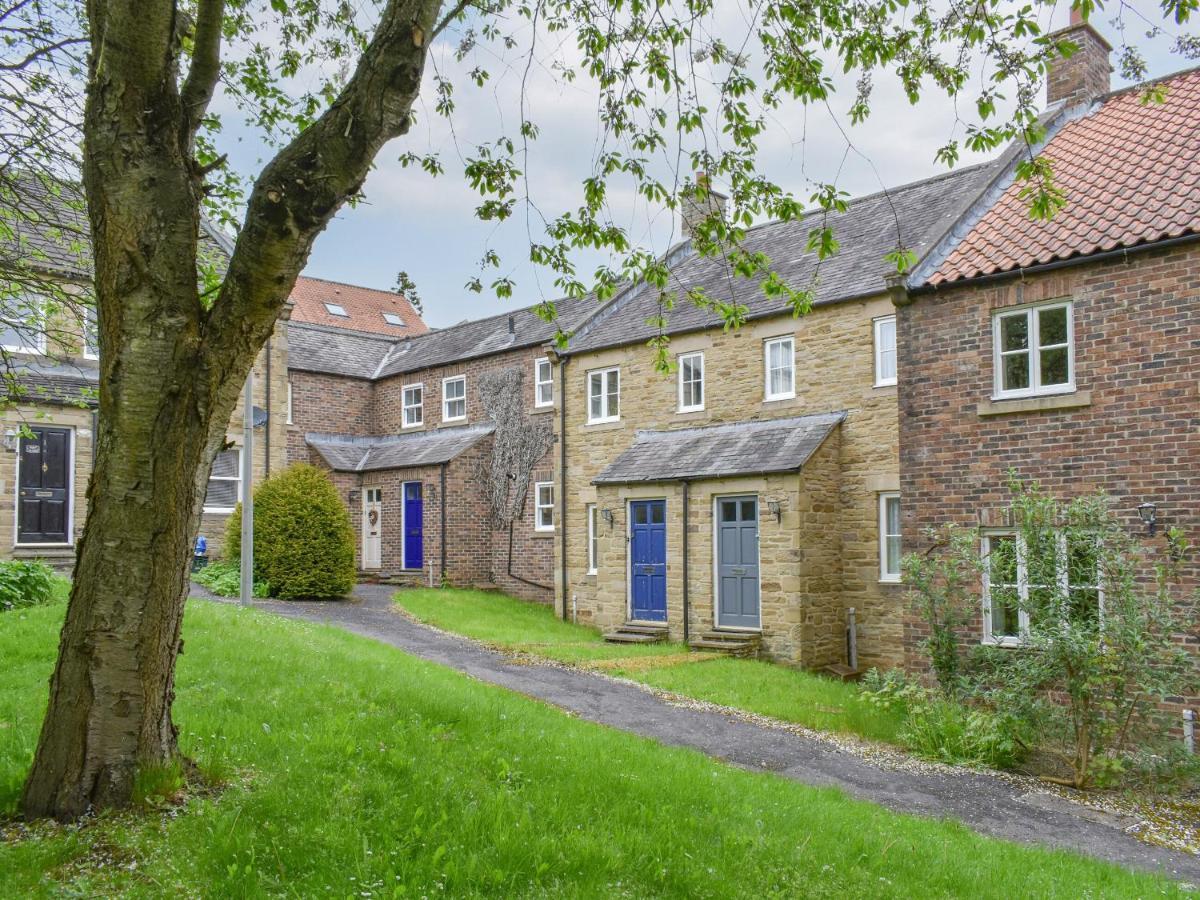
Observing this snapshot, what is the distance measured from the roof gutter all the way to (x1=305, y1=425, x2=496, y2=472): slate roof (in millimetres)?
15084

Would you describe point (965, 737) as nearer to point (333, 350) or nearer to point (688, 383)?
point (688, 383)

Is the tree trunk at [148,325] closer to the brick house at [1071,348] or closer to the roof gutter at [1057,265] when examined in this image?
the brick house at [1071,348]

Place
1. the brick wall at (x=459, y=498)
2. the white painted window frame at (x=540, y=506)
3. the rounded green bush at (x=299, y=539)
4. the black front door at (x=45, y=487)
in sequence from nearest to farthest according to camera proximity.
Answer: the black front door at (x=45, y=487)
the rounded green bush at (x=299, y=539)
the white painted window frame at (x=540, y=506)
the brick wall at (x=459, y=498)

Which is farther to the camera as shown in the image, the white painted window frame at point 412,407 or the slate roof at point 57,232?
the white painted window frame at point 412,407

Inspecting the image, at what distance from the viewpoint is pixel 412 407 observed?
29.9 meters

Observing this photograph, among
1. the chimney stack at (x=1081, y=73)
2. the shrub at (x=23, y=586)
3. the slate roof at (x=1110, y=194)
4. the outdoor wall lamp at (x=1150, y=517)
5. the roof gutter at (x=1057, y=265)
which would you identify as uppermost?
the chimney stack at (x=1081, y=73)

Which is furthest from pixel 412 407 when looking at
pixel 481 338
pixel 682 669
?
pixel 682 669

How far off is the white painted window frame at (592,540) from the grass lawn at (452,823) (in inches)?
527

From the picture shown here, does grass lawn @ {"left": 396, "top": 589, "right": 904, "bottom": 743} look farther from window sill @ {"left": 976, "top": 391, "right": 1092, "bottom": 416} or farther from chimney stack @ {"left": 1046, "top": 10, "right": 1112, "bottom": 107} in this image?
chimney stack @ {"left": 1046, "top": 10, "right": 1112, "bottom": 107}

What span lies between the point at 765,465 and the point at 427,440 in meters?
13.7

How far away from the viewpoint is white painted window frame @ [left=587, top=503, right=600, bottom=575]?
2267cm

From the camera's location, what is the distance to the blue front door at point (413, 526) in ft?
88.4

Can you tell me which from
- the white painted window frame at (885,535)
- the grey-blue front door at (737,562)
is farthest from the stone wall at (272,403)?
the white painted window frame at (885,535)

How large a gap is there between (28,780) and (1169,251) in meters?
12.9
